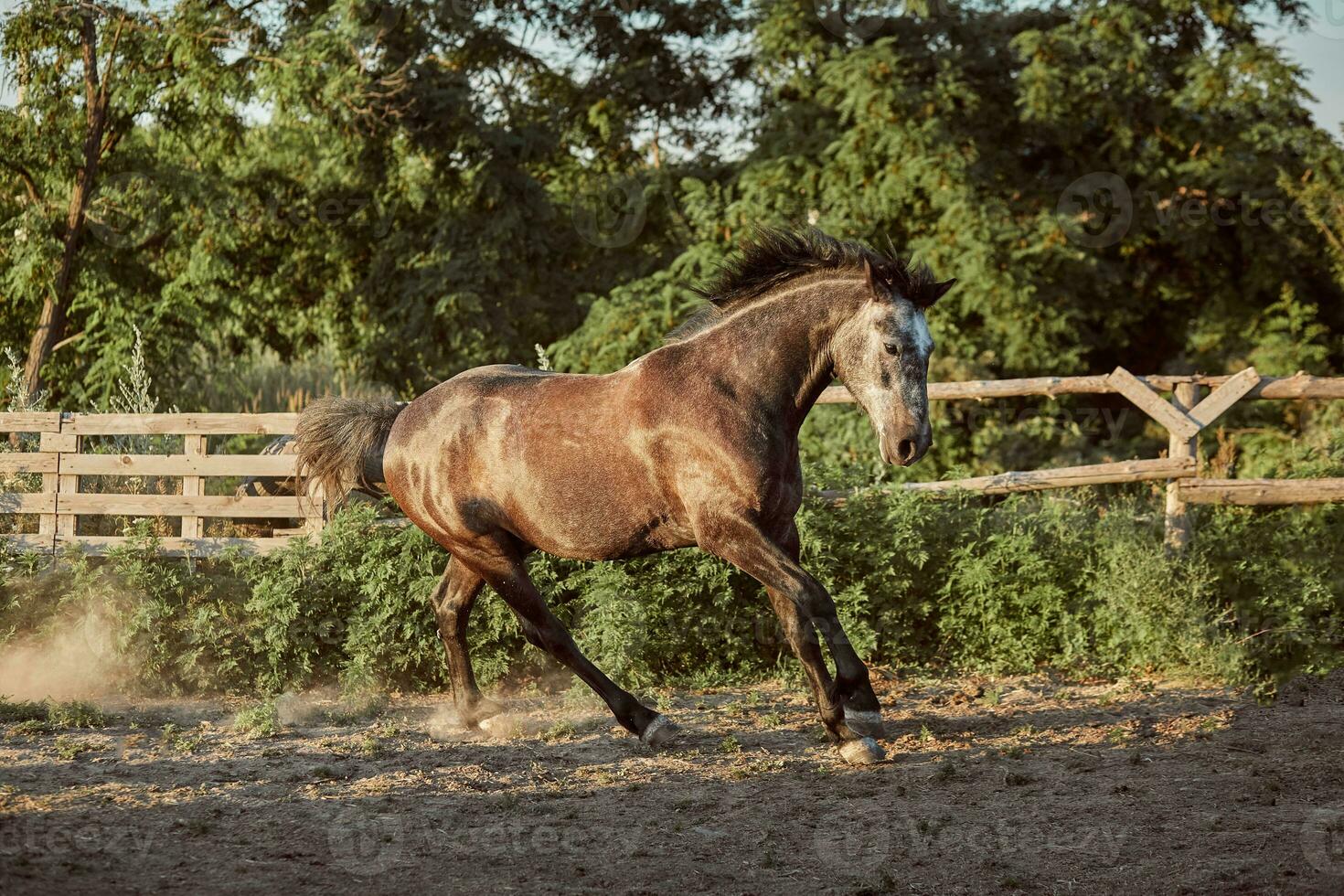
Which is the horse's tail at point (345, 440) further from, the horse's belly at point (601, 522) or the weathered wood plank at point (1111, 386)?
the weathered wood plank at point (1111, 386)

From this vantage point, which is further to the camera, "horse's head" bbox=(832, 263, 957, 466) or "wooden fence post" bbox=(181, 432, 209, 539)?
"wooden fence post" bbox=(181, 432, 209, 539)

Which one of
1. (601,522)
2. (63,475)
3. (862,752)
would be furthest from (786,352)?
(63,475)

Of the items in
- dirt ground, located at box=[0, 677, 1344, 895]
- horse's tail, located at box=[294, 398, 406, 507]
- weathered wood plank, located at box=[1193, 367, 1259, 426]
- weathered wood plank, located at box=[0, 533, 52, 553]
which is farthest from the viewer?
weathered wood plank, located at box=[0, 533, 52, 553]

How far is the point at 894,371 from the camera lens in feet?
16.6

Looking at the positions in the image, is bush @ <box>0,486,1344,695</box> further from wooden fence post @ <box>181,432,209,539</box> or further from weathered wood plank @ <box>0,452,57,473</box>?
weathered wood plank @ <box>0,452,57,473</box>

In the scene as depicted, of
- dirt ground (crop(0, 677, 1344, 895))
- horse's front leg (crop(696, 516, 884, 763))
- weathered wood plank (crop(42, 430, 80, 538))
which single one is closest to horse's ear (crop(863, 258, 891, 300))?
horse's front leg (crop(696, 516, 884, 763))

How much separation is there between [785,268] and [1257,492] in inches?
159

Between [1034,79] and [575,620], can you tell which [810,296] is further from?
[1034,79]

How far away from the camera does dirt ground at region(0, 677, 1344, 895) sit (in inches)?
150

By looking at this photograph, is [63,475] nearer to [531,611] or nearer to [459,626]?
[459,626]

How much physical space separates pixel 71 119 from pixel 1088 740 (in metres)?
10.5

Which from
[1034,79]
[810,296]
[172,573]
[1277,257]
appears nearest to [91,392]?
[172,573]

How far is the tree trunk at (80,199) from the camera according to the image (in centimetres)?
1129

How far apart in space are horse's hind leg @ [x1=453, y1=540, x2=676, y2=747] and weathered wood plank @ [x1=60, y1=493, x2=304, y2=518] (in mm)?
2102
